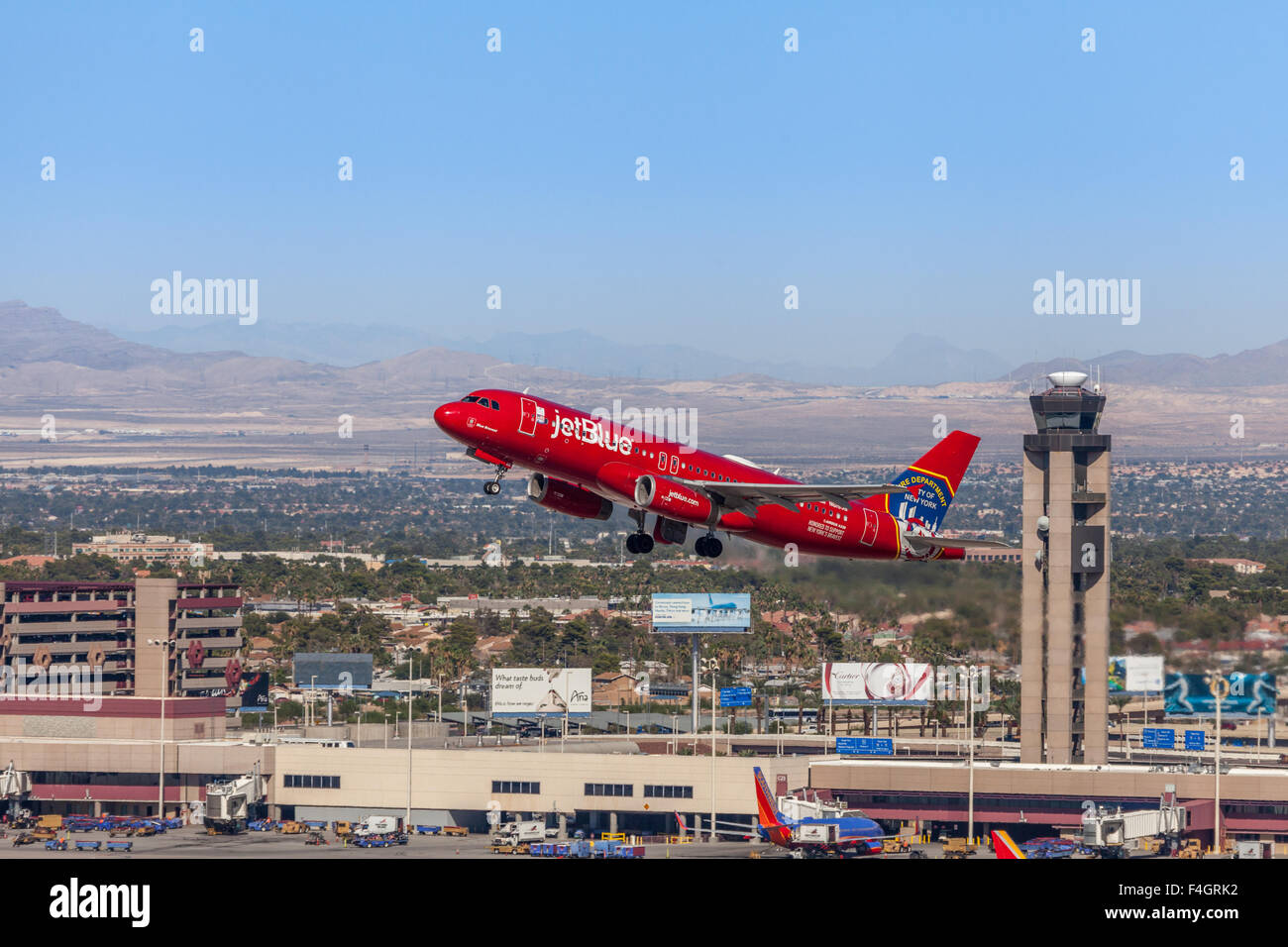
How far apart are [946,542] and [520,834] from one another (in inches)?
2421

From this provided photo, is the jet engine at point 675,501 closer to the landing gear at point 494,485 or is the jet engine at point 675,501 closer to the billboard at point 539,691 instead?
the landing gear at point 494,485

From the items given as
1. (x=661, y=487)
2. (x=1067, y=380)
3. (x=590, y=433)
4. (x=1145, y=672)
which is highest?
(x=1067, y=380)

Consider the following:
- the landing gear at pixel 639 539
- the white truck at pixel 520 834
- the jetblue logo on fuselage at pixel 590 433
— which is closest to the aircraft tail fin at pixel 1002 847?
the landing gear at pixel 639 539

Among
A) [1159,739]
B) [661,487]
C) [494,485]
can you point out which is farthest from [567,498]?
[1159,739]

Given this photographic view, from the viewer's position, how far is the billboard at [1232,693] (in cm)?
12275

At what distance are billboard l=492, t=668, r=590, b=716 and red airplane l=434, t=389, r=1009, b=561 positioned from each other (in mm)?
91925

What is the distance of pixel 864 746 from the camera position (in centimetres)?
16062

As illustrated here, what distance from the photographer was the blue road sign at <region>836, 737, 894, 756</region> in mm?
159625

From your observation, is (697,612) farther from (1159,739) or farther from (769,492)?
(769,492)

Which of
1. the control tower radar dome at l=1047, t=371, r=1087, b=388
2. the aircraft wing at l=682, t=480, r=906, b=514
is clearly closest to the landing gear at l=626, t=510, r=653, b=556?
the aircraft wing at l=682, t=480, r=906, b=514
